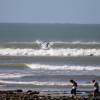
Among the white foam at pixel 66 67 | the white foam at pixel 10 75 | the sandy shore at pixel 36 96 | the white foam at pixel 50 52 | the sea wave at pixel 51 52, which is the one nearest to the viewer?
the sandy shore at pixel 36 96

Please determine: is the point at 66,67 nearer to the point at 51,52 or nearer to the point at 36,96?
the point at 51,52

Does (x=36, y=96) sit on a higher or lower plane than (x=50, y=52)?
lower

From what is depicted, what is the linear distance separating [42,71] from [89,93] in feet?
51.5

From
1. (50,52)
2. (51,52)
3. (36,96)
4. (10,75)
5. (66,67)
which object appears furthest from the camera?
(50,52)

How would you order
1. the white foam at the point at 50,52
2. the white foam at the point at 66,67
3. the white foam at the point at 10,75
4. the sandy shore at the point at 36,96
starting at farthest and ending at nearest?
the white foam at the point at 50,52 → the white foam at the point at 66,67 → the white foam at the point at 10,75 → the sandy shore at the point at 36,96

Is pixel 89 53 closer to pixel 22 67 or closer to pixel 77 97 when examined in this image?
pixel 22 67

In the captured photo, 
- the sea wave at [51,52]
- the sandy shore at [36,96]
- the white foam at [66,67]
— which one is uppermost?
the sea wave at [51,52]

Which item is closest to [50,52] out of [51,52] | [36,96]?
[51,52]

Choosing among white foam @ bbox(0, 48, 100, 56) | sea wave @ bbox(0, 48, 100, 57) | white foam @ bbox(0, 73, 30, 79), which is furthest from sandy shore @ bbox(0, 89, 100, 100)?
white foam @ bbox(0, 48, 100, 56)

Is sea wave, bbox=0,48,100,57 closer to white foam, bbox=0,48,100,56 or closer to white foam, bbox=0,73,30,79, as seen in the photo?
white foam, bbox=0,48,100,56

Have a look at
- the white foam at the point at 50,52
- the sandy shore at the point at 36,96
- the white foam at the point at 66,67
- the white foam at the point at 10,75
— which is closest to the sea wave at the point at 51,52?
the white foam at the point at 50,52

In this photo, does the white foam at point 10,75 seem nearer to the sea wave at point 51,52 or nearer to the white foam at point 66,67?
the white foam at point 66,67

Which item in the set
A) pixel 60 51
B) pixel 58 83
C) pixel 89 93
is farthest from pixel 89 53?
pixel 89 93

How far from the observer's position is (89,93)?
27312 millimetres
